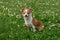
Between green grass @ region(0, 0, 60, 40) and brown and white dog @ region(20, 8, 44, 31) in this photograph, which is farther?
brown and white dog @ region(20, 8, 44, 31)

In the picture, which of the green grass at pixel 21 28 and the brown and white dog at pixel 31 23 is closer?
the green grass at pixel 21 28

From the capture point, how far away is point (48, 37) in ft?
36.5

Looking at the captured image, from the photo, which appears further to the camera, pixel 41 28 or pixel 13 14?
pixel 13 14

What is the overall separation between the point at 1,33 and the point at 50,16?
3972 mm

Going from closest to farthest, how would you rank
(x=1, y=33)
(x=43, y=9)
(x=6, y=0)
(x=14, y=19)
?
1. (x=1, y=33)
2. (x=14, y=19)
3. (x=43, y=9)
4. (x=6, y=0)

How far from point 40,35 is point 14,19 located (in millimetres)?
3149

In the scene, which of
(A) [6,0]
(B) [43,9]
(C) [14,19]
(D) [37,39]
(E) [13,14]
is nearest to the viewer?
(D) [37,39]

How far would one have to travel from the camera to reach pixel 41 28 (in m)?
12.0

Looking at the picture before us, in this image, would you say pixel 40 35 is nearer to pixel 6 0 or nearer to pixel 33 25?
pixel 33 25

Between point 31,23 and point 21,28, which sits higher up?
point 31,23

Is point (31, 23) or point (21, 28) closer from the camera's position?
point (31, 23)

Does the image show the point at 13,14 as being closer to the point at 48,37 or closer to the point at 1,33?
the point at 1,33

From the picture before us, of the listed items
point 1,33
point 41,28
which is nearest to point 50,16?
point 41,28

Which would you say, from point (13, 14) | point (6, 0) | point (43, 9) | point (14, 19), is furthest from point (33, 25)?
point (6, 0)
